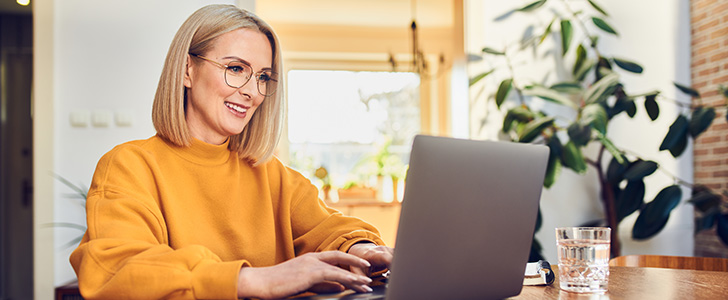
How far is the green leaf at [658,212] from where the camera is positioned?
3.01 m

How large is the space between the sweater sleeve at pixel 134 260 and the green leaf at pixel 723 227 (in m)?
2.93

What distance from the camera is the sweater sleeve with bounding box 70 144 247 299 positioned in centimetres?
86

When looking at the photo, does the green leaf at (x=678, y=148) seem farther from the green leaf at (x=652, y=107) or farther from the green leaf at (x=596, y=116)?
the green leaf at (x=596, y=116)

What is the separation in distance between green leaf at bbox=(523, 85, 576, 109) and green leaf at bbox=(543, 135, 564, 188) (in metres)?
0.19

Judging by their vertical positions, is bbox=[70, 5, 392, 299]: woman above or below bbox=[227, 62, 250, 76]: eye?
below

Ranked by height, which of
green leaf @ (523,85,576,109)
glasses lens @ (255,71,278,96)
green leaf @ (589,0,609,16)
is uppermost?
green leaf @ (589,0,609,16)

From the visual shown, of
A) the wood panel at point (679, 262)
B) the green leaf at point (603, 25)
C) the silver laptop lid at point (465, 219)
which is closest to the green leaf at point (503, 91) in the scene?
the green leaf at point (603, 25)

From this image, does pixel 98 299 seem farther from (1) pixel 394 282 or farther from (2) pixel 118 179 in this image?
(1) pixel 394 282

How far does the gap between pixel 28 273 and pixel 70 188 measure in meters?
2.36

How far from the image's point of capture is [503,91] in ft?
10.5

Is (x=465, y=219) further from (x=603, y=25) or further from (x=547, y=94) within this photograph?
(x=603, y=25)

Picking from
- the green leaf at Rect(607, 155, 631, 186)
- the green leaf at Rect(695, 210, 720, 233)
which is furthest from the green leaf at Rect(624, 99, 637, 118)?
the green leaf at Rect(695, 210, 720, 233)

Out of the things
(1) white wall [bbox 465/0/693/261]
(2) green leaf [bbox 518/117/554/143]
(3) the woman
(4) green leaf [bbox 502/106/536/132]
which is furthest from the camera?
(1) white wall [bbox 465/0/693/261]

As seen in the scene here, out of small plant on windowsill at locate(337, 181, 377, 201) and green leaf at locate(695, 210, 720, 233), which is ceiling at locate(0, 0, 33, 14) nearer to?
small plant on windowsill at locate(337, 181, 377, 201)
